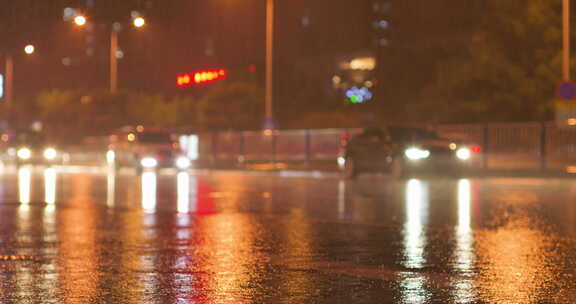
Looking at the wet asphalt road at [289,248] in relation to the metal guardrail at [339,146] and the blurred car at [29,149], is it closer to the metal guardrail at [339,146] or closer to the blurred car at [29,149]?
the metal guardrail at [339,146]

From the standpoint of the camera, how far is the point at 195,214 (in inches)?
681

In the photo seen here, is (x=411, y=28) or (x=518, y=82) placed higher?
(x=411, y=28)

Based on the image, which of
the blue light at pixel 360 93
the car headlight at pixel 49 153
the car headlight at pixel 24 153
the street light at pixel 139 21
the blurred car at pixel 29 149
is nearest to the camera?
the street light at pixel 139 21

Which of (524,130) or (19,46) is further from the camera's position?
(524,130)

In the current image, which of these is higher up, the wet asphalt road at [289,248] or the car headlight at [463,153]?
the car headlight at [463,153]

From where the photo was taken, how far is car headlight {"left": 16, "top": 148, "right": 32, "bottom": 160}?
1855 inches

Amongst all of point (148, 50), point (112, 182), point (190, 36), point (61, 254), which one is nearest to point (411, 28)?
point (148, 50)

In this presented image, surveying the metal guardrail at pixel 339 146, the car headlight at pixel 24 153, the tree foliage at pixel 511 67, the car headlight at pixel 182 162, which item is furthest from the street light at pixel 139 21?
the car headlight at pixel 24 153

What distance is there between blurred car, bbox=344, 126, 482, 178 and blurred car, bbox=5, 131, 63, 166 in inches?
805

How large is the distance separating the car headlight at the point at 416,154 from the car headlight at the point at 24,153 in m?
22.9

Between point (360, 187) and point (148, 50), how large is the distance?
42.6m

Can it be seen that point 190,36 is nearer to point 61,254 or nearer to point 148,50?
point 148,50

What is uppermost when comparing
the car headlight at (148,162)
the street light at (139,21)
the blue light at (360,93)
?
the blue light at (360,93)

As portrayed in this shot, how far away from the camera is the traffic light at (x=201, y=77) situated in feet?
133
